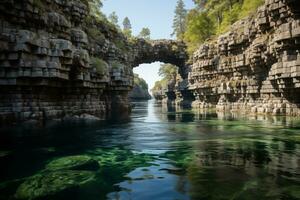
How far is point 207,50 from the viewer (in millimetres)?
48812

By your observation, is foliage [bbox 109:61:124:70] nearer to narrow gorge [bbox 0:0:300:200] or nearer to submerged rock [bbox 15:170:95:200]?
narrow gorge [bbox 0:0:300:200]

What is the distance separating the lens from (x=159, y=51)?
6875 cm

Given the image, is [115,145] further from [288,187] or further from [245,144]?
[288,187]

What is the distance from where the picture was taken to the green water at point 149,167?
8047 mm

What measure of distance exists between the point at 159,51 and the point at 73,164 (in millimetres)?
59301

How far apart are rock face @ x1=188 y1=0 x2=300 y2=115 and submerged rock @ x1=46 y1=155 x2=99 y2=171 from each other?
71.0ft

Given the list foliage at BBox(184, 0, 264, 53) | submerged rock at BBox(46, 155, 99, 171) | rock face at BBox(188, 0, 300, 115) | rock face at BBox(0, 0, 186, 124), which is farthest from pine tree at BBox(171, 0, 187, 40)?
submerged rock at BBox(46, 155, 99, 171)

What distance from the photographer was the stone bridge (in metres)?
66.5

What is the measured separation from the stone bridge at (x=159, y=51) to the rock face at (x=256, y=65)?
16367mm

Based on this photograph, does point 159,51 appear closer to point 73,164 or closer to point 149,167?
point 149,167

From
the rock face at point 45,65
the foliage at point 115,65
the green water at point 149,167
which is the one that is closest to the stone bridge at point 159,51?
the foliage at point 115,65

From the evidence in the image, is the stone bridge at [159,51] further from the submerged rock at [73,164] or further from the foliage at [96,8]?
the submerged rock at [73,164]

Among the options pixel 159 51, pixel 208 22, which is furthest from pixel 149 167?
pixel 208 22

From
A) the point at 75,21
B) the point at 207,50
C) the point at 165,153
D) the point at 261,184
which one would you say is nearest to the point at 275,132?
the point at 165,153
